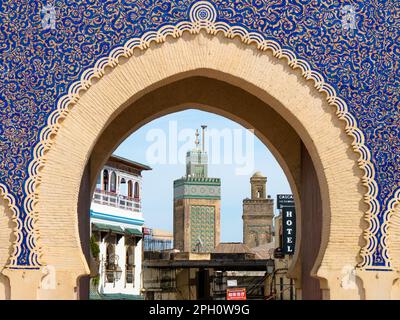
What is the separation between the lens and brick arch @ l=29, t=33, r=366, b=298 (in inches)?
299

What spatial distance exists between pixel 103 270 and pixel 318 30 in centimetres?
1351

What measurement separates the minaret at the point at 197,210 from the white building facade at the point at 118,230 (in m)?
20.3

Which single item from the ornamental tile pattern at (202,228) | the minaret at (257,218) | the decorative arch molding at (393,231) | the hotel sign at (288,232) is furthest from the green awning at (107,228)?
the minaret at (257,218)

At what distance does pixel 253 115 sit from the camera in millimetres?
9773

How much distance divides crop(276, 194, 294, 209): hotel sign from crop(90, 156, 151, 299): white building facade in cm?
350

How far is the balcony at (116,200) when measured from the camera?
69.3 feet

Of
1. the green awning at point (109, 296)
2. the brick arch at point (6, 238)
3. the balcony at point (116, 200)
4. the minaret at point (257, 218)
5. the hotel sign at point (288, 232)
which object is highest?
the minaret at point (257, 218)

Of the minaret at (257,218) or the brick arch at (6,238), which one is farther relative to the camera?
the minaret at (257,218)

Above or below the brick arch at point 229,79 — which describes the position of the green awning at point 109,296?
below

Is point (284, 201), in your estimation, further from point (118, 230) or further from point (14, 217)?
point (14, 217)

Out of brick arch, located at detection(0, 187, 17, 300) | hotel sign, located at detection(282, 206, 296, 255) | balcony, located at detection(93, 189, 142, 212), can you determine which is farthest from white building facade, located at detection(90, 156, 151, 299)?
brick arch, located at detection(0, 187, 17, 300)

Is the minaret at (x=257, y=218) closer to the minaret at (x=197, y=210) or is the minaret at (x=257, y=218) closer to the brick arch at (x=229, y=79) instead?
the minaret at (x=197, y=210)

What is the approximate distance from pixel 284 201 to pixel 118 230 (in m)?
5.11

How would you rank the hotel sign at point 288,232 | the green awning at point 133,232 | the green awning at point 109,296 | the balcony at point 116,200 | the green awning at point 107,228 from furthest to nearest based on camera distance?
the hotel sign at point 288,232, the green awning at point 133,232, the balcony at point 116,200, the green awning at point 107,228, the green awning at point 109,296
